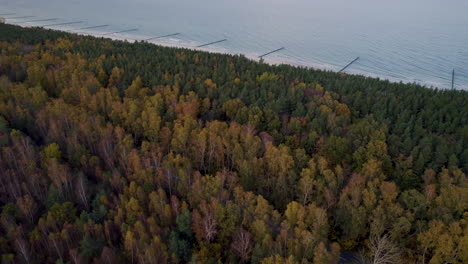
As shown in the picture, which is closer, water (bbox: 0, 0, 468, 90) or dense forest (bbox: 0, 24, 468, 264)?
dense forest (bbox: 0, 24, 468, 264)

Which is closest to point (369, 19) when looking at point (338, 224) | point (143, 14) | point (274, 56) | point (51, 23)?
point (274, 56)

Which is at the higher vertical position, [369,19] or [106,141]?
[369,19]

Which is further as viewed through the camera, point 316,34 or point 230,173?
point 316,34

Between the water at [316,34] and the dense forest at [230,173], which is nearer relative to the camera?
the dense forest at [230,173]

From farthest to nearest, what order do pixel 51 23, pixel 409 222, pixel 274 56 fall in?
pixel 51 23 → pixel 274 56 → pixel 409 222

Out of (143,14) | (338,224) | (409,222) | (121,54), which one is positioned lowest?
(338,224)

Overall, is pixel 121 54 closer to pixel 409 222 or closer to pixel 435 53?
pixel 409 222

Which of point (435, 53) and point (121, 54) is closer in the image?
point (121, 54)

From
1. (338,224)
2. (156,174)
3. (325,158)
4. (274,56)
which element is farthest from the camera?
(274,56)
